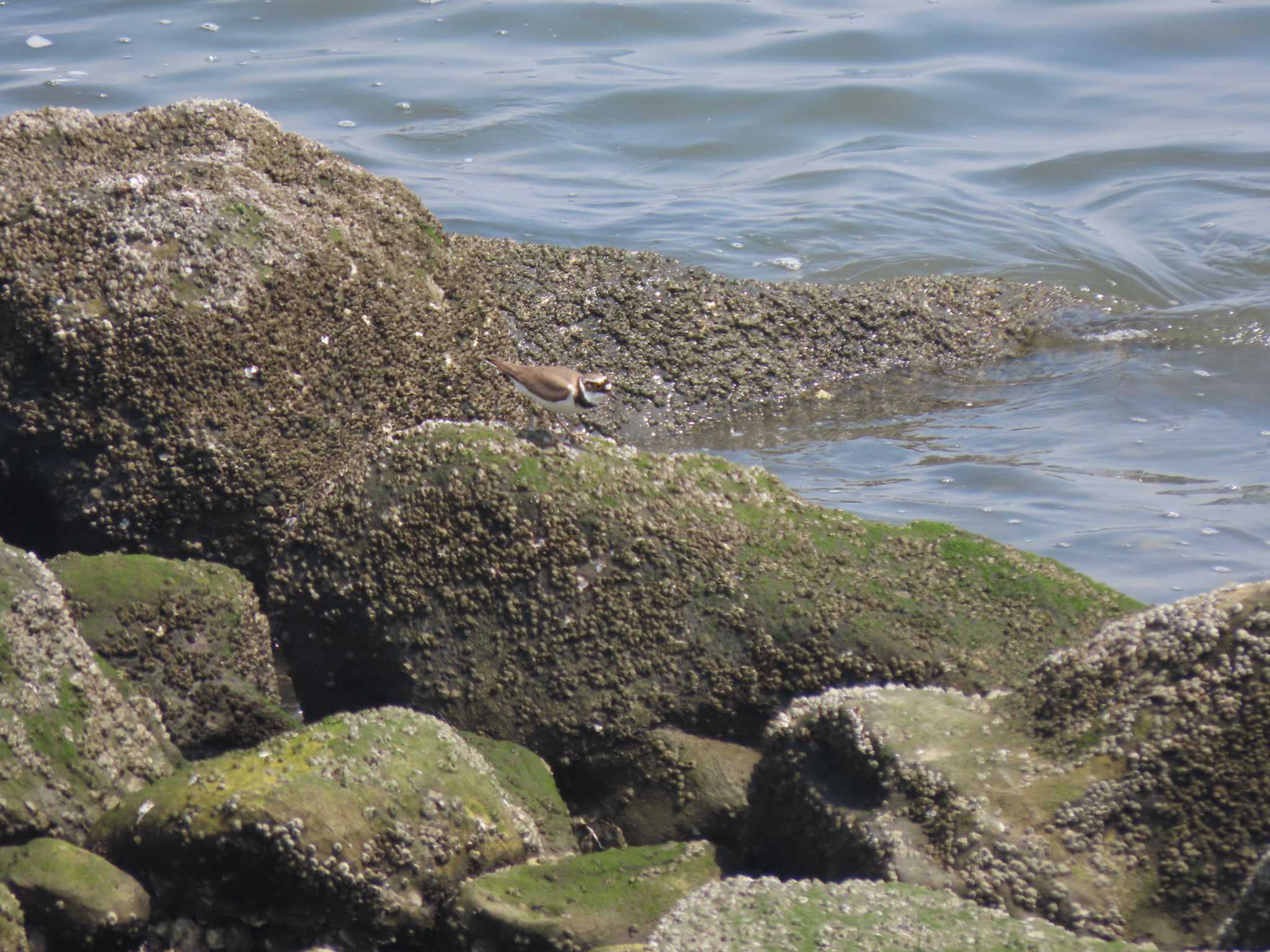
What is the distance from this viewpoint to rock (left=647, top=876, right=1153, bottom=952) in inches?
123

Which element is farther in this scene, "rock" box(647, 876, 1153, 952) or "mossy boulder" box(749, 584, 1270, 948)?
"mossy boulder" box(749, 584, 1270, 948)

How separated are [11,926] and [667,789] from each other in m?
→ 2.03

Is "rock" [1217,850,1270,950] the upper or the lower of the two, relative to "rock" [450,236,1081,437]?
lower

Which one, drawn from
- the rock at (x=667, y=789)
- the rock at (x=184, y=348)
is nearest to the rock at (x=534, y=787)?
the rock at (x=667, y=789)

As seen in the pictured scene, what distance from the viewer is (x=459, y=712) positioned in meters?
Answer: 4.50

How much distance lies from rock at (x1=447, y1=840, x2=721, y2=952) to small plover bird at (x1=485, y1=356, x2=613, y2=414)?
2.09m

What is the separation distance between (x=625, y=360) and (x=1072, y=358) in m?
3.68

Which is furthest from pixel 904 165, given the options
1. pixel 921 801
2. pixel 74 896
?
pixel 74 896

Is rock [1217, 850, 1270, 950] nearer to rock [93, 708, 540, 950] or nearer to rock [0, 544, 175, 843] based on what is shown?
rock [93, 708, 540, 950]

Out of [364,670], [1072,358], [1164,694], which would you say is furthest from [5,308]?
[1072,358]

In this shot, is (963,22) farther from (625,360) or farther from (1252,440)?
(625,360)

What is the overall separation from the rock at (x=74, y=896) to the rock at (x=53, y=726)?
0.18 m

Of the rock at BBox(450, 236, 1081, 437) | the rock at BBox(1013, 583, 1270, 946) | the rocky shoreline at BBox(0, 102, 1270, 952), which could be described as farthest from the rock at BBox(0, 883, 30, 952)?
the rock at BBox(450, 236, 1081, 437)

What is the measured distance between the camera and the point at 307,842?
3.63 m
